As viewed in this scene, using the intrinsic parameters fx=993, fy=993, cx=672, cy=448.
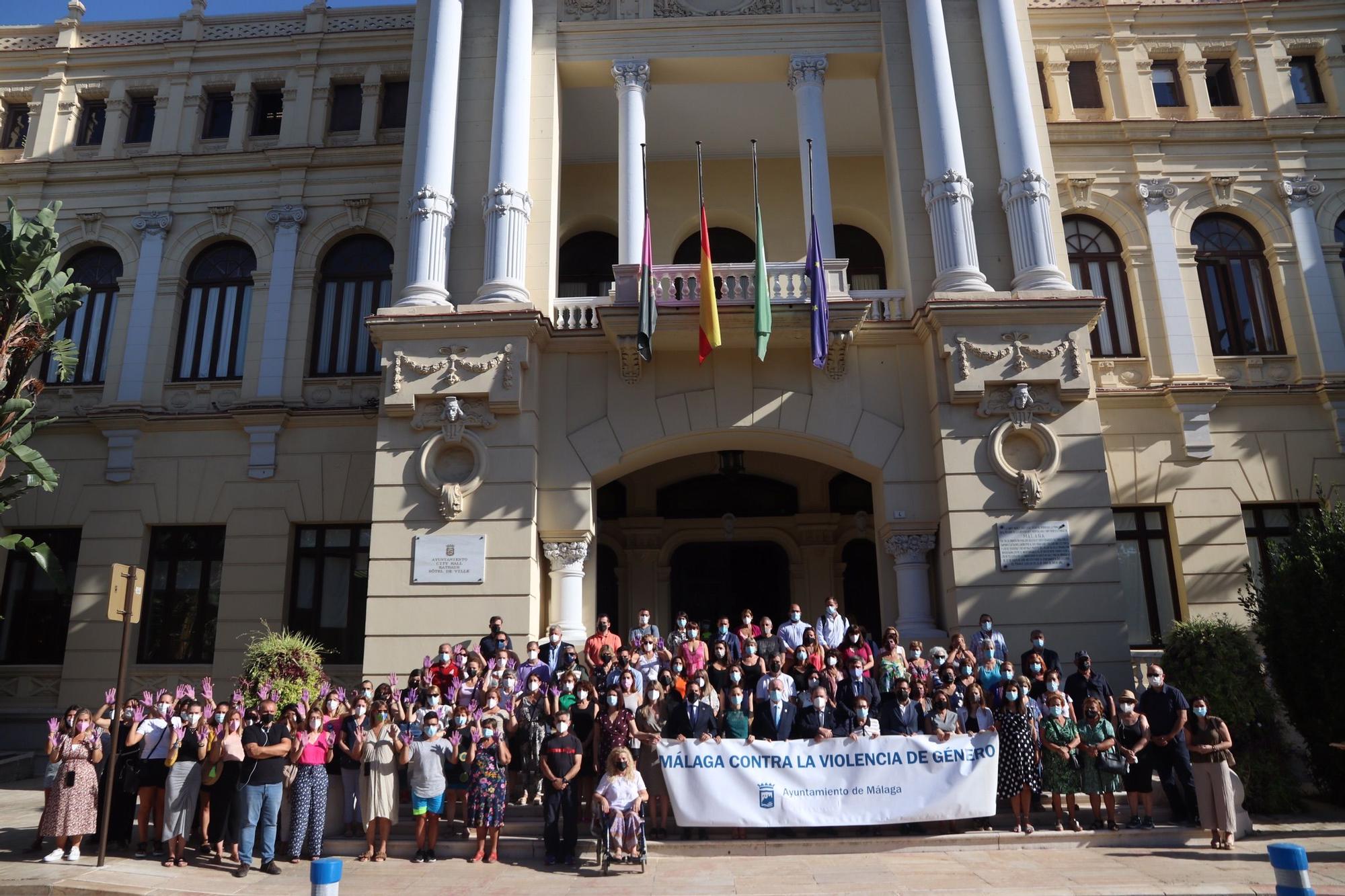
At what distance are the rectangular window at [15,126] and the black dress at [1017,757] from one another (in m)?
25.5

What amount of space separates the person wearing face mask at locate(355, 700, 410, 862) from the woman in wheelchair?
2.57 metres

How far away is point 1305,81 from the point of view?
22969 mm

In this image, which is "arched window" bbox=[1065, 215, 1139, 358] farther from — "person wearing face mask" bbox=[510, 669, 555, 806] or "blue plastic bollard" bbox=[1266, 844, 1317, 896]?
"blue plastic bollard" bbox=[1266, 844, 1317, 896]

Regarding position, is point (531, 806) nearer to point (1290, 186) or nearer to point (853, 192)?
point (853, 192)

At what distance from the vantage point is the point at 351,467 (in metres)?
21.0

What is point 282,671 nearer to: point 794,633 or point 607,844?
point 607,844

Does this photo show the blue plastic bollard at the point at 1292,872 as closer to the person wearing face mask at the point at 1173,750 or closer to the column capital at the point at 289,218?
the person wearing face mask at the point at 1173,750

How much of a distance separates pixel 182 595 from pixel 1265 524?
73.5 ft

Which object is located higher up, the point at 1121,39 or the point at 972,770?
the point at 1121,39

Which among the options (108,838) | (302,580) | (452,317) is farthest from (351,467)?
(108,838)

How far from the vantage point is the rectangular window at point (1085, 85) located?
22.9m

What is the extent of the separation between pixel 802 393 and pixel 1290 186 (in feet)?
41.2

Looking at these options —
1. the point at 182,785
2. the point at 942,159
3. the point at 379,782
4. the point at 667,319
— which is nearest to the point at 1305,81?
the point at 942,159

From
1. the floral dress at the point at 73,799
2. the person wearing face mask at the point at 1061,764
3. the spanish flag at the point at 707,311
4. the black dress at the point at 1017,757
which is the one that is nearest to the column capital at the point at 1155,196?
the spanish flag at the point at 707,311
